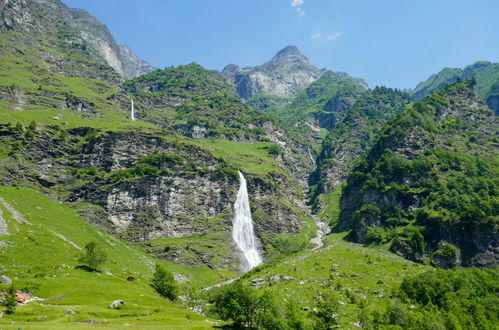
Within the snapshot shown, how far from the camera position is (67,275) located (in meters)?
119

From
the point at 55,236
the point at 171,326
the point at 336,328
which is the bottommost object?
the point at 336,328

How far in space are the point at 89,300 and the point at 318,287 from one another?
241 ft

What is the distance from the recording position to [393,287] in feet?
418

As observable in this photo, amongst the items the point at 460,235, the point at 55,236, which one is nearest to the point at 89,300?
the point at 55,236

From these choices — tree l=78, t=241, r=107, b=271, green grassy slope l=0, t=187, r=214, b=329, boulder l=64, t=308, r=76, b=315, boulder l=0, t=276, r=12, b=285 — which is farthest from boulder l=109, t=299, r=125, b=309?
tree l=78, t=241, r=107, b=271

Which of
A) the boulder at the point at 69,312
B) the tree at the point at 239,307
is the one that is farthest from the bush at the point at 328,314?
the boulder at the point at 69,312

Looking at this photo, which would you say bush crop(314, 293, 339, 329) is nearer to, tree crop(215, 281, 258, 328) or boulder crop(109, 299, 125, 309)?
tree crop(215, 281, 258, 328)

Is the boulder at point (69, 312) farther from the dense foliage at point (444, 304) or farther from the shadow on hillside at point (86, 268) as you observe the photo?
the dense foliage at point (444, 304)

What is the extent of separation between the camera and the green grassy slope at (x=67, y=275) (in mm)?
83625

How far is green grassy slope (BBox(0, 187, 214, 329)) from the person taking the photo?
83625 millimetres

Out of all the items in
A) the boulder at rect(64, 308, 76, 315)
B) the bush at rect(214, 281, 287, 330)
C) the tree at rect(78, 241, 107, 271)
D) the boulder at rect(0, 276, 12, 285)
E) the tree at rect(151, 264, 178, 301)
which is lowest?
the bush at rect(214, 281, 287, 330)

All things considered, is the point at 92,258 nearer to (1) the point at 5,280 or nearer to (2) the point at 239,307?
(1) the point at 5,280

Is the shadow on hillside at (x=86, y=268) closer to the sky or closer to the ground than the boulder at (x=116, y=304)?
closer to the sky

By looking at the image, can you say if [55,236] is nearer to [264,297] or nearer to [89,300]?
[89,300]
